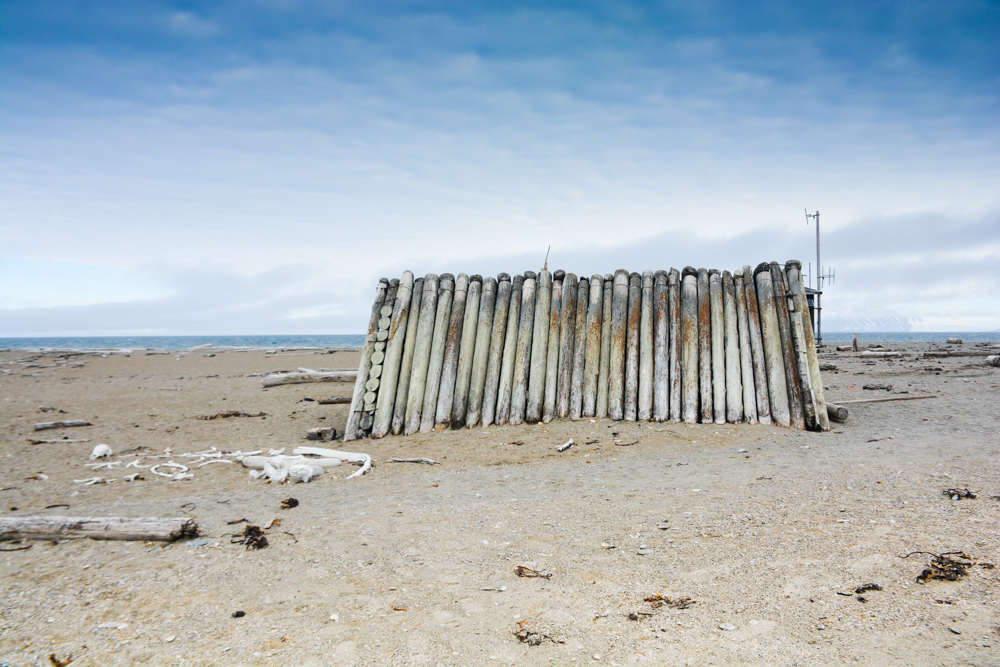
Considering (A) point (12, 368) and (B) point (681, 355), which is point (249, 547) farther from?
(A) point (12, 368)

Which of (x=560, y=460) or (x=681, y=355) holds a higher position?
(x=681, y=355)

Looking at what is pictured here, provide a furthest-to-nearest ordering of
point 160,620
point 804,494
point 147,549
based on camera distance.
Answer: point 804,494, point 147,549, point 160,620

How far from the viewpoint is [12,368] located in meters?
20.5

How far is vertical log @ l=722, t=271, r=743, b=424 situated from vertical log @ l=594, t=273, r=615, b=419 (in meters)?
1.54

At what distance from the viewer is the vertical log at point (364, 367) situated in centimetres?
767

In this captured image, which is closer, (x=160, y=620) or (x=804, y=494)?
(x=160, y=620)

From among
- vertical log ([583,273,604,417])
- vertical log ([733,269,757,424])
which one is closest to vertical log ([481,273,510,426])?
vertical log ([583,273,604,417])

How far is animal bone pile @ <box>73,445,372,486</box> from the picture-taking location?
5867mm

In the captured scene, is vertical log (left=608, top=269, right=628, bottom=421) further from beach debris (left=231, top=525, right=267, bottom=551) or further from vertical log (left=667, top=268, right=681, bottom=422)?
beach debris (left=231, top=525, right=267, bottom=551)

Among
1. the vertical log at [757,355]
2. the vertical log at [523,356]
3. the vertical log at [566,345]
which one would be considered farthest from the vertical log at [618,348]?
the vertical log at [757,355]

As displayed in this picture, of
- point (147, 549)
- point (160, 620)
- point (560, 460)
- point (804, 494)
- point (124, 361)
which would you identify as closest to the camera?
point (160, 620)

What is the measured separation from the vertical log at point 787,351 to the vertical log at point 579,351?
2.51 metres

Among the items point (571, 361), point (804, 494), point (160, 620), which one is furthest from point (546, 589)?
point (571, 361)

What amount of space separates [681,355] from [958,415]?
3.84 m
